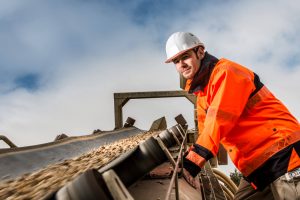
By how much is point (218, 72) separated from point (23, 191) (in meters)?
1.48

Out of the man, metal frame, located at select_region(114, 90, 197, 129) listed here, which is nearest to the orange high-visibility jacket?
the man

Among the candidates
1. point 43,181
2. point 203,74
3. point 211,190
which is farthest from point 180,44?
point 43,181

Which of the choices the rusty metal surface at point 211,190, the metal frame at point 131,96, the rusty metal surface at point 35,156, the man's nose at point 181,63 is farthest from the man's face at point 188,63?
the metal frame at point 131,96

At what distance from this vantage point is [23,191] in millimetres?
1575

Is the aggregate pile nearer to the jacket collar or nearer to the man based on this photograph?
the man

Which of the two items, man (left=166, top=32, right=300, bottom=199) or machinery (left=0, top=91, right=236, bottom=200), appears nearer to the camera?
machinery (left=0, top=91, right=236, bottom=200)

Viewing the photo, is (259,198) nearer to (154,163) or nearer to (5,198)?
(154,163)

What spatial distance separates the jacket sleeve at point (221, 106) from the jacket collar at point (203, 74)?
0.73 ft

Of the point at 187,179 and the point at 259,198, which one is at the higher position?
the point at 187,179

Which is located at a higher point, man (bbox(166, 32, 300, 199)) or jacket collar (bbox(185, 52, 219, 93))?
jacket collar (bbox(185, 52, 219, 93))

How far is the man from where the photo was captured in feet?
7.53

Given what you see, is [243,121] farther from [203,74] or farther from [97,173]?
[97,173]

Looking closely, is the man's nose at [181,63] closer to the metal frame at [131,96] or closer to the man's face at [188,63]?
the man's face at [188,63]

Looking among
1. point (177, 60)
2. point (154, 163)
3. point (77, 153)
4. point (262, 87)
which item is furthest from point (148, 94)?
point (154, 163)
